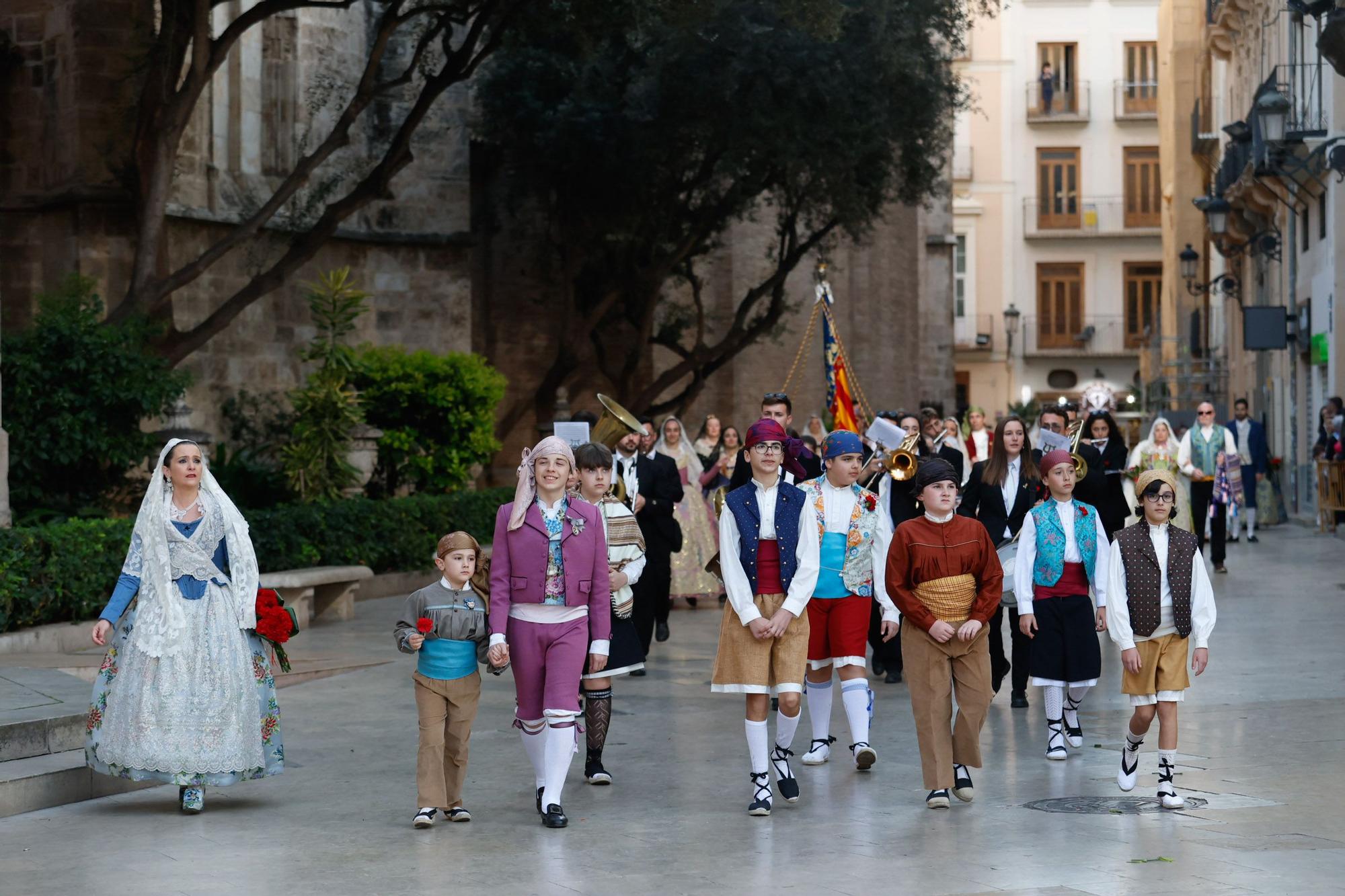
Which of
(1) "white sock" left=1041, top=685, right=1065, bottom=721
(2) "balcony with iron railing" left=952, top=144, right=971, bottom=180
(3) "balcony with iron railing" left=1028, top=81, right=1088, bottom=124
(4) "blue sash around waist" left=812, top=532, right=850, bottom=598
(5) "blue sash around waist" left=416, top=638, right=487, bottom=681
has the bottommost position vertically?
(1) "white sock" left=1041, top=685, right=1065, bottom=721

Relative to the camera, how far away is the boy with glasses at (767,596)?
7719mm

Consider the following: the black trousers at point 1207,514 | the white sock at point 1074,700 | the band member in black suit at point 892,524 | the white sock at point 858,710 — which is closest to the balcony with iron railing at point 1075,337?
the black trousers at point 1207,514

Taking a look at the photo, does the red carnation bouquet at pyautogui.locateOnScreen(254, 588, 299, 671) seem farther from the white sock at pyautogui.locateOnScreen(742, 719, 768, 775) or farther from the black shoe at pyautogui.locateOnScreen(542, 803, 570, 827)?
the white sock at pyautogui.locateOnScreen(742, 719, 768, 775)

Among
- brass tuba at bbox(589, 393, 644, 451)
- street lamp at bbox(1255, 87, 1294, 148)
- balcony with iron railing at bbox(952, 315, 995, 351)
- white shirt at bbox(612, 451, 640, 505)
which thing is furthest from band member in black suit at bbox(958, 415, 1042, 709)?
balcony with iron railing at bbox(952, 315, 995, 351)

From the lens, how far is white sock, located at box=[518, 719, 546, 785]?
298 inches

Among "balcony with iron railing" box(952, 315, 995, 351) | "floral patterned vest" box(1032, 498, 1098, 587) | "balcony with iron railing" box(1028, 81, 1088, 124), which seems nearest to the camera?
"floral patterned vest" box(1032, 498, 1098, 587)

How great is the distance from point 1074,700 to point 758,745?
226 cm

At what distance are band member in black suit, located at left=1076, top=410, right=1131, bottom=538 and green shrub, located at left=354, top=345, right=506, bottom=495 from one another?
993cm

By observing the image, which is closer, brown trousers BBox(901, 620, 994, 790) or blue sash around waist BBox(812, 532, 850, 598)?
brown trousers BBox(901, 620, 994, 790)

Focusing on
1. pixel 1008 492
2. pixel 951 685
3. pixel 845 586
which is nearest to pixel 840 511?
pixel 845 586

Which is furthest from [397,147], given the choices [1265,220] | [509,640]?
[1265,220]

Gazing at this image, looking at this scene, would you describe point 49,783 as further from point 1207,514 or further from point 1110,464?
point 1207,514

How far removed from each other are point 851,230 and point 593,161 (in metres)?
4.06

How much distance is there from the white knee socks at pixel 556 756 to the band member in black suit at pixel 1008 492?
142 inches
